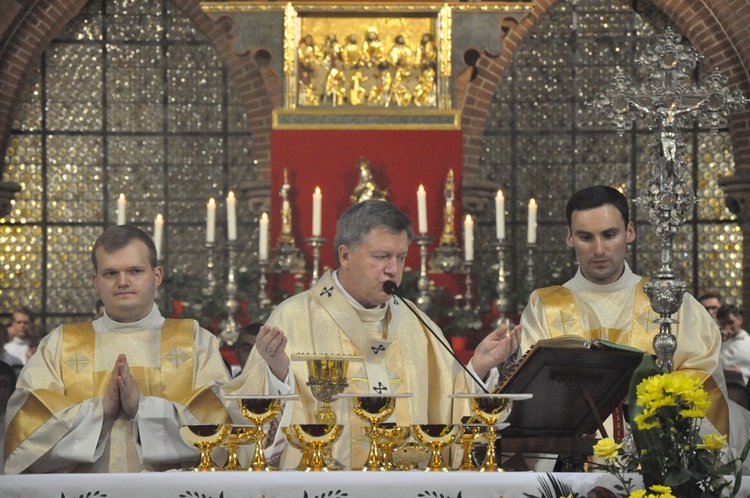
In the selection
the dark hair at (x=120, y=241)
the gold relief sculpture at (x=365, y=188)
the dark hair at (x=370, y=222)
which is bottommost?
the dark hair at (x=120, y=241)

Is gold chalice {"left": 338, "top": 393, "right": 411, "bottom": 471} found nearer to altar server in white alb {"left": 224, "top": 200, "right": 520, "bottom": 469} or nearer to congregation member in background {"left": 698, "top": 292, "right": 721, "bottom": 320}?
altar server in white alb {"left": 224, "top": 200, "right": 520, "bottom": 469}

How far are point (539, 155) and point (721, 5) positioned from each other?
83.1 inches

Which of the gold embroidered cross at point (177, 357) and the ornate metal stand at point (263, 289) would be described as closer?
the gold embroidered cross at point (177, 357)

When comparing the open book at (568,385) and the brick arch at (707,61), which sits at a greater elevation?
the brick arch at (707,61)

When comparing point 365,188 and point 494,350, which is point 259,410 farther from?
point 365,188

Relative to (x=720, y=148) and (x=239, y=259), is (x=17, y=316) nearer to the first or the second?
(x=239, y=259)

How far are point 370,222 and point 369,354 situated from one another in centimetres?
58

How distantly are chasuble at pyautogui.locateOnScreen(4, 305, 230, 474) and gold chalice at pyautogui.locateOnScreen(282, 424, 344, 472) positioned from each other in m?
0.77

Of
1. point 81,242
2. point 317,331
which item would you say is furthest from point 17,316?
point 317,331

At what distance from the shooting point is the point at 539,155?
540 inches

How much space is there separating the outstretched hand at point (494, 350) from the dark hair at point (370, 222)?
528 millimetres

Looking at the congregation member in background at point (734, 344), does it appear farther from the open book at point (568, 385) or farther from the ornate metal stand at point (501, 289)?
the open book at point (568, 385)

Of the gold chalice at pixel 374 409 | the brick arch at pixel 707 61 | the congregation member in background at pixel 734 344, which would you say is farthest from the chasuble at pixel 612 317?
the brick arch at pixel 707 61

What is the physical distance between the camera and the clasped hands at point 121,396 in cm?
531
